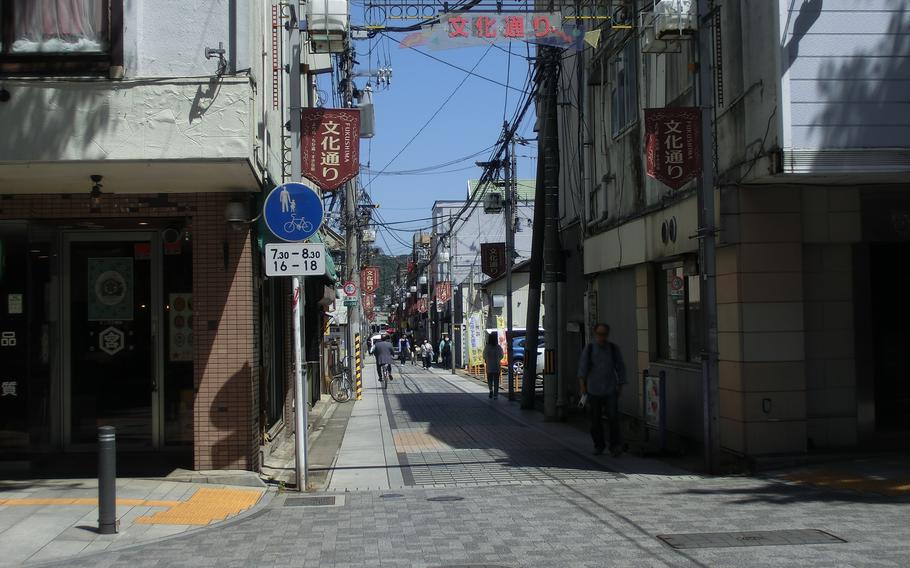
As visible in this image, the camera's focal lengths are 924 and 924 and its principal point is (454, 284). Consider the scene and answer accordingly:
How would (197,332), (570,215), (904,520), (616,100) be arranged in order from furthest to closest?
(570,215) → (616,100) → (197,332) → (904,520)

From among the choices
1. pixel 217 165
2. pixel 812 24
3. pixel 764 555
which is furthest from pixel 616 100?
pixel 764 555

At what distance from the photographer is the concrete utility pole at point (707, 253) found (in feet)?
37.4

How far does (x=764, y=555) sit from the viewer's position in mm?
7180

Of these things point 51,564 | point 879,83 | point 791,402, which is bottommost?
point 51,564

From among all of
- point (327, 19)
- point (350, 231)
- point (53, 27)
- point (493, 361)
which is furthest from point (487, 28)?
point (350, 231)

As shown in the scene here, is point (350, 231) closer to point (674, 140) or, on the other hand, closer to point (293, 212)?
point (674, 140)

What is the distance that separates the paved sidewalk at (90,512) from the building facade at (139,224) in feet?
3.13

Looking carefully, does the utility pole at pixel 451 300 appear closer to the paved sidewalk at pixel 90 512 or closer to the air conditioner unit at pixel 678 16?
the air conditioner unit at pixel 678 16

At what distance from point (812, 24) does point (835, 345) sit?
13.2ft

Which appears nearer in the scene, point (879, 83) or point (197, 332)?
point (879, 83)

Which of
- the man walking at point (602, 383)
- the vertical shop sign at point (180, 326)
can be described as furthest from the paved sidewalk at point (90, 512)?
the man walking at point (602, 383)

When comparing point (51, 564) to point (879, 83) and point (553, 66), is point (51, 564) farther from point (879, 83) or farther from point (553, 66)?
point (553, 66)

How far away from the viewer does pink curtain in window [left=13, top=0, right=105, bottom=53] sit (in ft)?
32.9

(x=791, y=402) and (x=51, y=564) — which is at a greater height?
(x=791, y=402)
